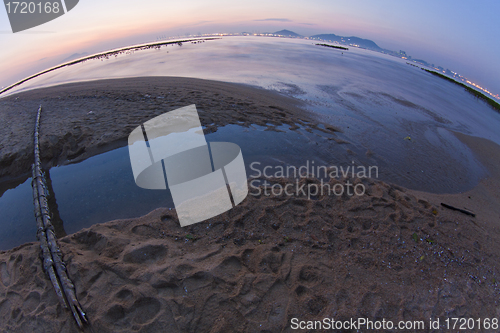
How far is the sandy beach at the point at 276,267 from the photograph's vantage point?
7.81 feet

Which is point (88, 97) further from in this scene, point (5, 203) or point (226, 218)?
point (226, 218)

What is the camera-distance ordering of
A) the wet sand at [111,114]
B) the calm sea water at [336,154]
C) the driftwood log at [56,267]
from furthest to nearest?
the wet sand at [111,114]
the calm sea water at [336,154]
the driftwood log at [56,267]

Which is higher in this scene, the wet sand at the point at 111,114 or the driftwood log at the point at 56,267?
the wet sand at the point at 111,114

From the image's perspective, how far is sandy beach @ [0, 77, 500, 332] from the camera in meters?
2.38

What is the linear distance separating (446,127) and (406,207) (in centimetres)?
817

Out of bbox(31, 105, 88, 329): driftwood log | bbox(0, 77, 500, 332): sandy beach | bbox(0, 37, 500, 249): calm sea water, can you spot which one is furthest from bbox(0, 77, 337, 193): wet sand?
bbox(31, 105, 88, 329): driftwood log

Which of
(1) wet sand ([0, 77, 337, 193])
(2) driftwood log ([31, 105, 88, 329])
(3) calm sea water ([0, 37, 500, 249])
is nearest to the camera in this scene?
(2) driftwood log ([31, 105, 88, 329])

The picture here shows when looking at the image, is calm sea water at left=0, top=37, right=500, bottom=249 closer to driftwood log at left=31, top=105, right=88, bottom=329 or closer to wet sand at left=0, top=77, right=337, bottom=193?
driftwood log at left=31, top=105, right=88, bottom=329

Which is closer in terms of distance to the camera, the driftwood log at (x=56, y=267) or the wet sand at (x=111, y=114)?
the driftwood log at (x=56, y=267)

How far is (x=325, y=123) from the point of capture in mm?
8203

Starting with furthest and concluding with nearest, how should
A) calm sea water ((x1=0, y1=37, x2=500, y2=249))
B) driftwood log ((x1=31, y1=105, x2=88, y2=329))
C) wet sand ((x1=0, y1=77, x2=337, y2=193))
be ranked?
wet sand ((x1=0, y1=77, x2=337, y2=193)) < calm sea water ((x1=0, y1=37, x2=500, y2=249)) < driftwood log ((x1=31, y1=105, x2=88, y2=329))

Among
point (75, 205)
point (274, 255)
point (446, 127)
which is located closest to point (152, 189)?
point (75, 205)

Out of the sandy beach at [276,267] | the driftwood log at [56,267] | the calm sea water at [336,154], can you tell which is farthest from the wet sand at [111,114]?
the driftwood log at [56,267]

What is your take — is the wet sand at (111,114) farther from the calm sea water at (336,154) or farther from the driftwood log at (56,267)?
the driftwood log at (56,267)
